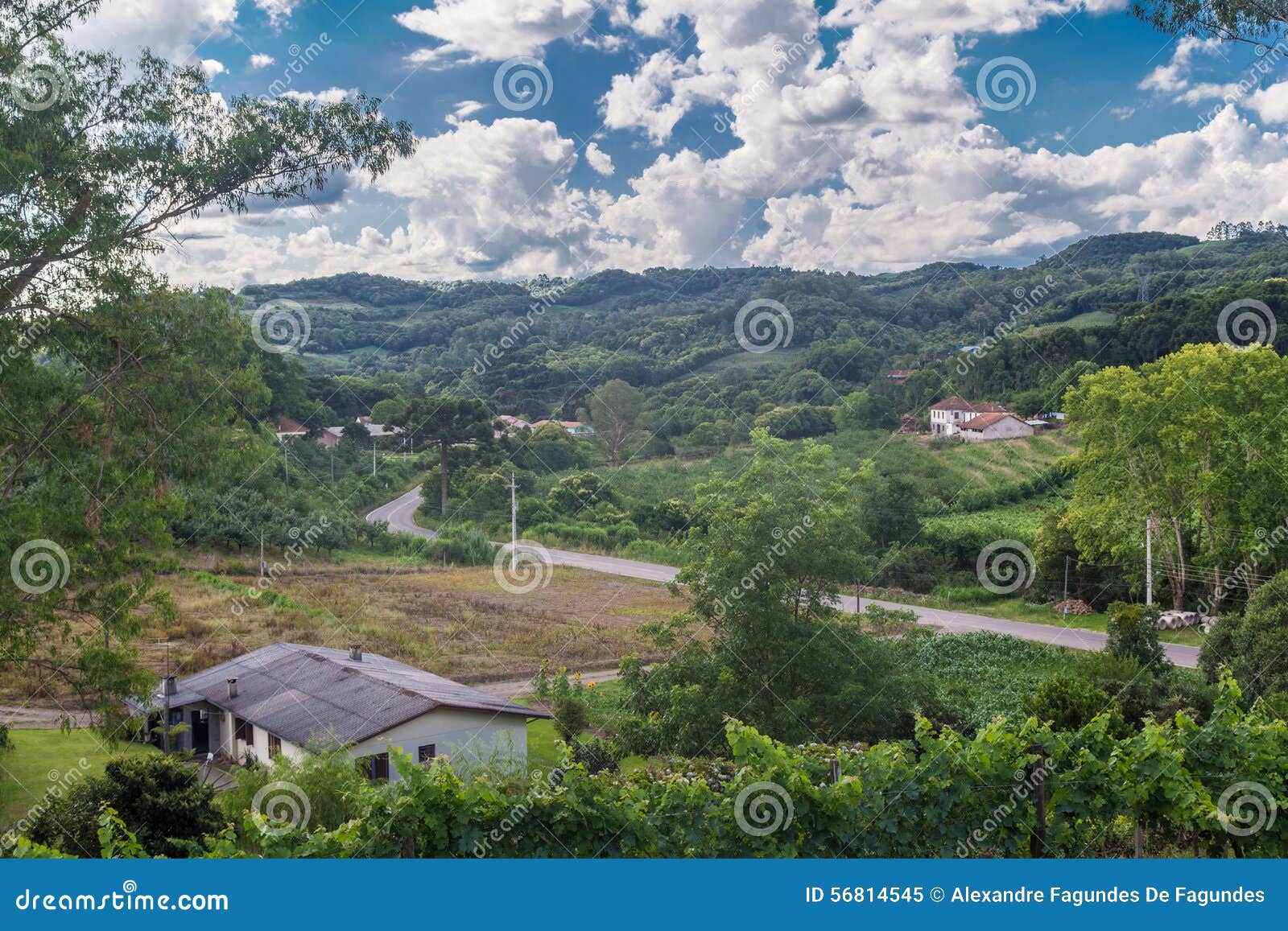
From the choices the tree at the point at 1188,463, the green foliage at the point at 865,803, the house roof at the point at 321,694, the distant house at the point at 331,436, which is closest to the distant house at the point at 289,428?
the distant house at the point at 331,436

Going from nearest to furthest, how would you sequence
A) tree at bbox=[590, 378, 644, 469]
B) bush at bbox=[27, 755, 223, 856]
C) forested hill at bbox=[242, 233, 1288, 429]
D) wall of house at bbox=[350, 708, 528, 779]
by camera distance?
bush at bbox=[27, 755, 223, 856]
wall of house at bbox=[350, 708, 528, 779]
forested hill at bbox=[242, 233, 1288, 429]
tree at bbox=[590, 378, 644, 469]

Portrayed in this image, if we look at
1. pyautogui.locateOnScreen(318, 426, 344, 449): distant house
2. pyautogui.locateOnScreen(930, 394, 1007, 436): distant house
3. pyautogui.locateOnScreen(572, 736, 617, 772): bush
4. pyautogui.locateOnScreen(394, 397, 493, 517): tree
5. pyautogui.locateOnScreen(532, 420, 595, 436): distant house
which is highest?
pyautogui.locateOnScreen(930, 394, 1007, 436): distant house

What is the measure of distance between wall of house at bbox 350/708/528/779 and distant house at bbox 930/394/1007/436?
34.3 feet

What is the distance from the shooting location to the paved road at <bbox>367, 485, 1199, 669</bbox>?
31.0 feet

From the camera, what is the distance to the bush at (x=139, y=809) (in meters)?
3.82

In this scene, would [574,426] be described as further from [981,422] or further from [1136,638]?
[1136,638]

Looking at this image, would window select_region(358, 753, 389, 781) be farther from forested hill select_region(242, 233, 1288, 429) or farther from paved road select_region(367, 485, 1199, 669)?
forested hill select_region(242, 233, 1288, 429)

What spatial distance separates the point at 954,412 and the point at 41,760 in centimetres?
1285

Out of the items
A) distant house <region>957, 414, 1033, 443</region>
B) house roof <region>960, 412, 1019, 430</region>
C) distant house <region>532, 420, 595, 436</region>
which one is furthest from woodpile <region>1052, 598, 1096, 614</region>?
distant house <region>532, 420, 595, 436</region>

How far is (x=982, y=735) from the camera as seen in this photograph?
346 centimetres

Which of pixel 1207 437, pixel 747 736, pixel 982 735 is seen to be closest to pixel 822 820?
pixel 747 736

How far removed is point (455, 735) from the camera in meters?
5.67

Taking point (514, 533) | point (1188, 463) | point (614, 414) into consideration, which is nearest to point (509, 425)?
point (614, 414)

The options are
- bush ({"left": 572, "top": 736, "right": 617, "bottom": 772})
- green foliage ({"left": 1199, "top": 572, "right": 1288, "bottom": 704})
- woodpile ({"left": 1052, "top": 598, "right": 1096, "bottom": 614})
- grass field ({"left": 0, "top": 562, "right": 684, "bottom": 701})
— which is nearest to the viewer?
bush ({"left": 572, "top": 736, "right": 617, "bottom": 772})
